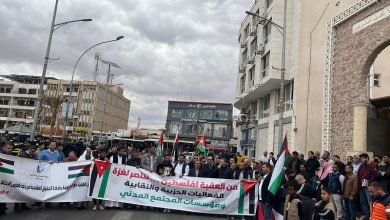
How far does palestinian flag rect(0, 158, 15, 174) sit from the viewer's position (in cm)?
962

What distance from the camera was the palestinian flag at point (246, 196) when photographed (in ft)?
35.6

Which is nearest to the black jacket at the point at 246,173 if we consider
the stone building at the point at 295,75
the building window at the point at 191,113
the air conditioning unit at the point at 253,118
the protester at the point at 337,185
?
the protester at the point at 337,185

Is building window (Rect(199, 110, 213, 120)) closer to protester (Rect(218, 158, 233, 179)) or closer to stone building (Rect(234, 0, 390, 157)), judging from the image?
stone building (Rect(234, 0, 390, 157))

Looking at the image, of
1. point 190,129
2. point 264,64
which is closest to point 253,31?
point 264,64

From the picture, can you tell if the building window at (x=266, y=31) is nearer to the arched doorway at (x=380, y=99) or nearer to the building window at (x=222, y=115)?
the arched doorway at (x=380, y=99)

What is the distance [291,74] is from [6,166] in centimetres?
1968

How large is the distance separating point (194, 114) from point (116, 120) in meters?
40.3

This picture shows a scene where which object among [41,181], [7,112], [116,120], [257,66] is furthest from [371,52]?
[116,120]

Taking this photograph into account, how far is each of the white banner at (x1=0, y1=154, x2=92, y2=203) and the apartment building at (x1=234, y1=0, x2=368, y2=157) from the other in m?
11.3

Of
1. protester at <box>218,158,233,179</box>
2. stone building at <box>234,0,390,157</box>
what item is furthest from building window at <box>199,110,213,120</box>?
protester at <box>218,158,233,179</box>

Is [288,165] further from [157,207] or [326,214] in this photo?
[326,214]

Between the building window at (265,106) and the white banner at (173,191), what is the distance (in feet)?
70.3

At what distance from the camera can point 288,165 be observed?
13453 millimetres

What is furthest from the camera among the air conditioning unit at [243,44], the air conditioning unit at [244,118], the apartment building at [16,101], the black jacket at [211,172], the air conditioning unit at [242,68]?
the apartment building at [16,101]
